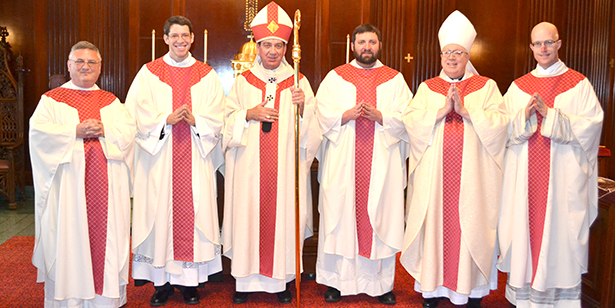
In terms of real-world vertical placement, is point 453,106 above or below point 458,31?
below

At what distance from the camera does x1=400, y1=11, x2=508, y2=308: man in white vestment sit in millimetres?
3918

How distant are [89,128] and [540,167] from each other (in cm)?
330

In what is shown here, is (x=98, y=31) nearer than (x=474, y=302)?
No

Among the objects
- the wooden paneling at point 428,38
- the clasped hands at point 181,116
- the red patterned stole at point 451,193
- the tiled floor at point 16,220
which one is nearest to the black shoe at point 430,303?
the red patterned stole at point 451,193

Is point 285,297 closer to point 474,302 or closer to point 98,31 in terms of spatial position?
point 474,302

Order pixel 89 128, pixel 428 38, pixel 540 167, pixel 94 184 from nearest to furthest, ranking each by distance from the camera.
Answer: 1. pixel 89 128
2. pixel 94 184
3. pixel 540 167
4. pixel 428 38

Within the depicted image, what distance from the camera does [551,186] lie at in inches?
150

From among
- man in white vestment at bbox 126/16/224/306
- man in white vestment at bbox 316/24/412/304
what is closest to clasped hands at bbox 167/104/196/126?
man in white vestment at bbox 126/16/224/306

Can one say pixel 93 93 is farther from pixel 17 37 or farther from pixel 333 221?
pixel 17 37

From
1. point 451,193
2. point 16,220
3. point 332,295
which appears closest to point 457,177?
point 451,193

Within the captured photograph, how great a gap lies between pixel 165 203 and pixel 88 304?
0.92 m

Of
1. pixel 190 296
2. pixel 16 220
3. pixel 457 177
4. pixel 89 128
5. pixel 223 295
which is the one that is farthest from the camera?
pixel 16 220

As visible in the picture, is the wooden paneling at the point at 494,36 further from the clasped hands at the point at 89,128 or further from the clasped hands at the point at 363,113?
the clasped hands at the point at 89,128

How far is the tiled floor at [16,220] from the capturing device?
632 centimetres
